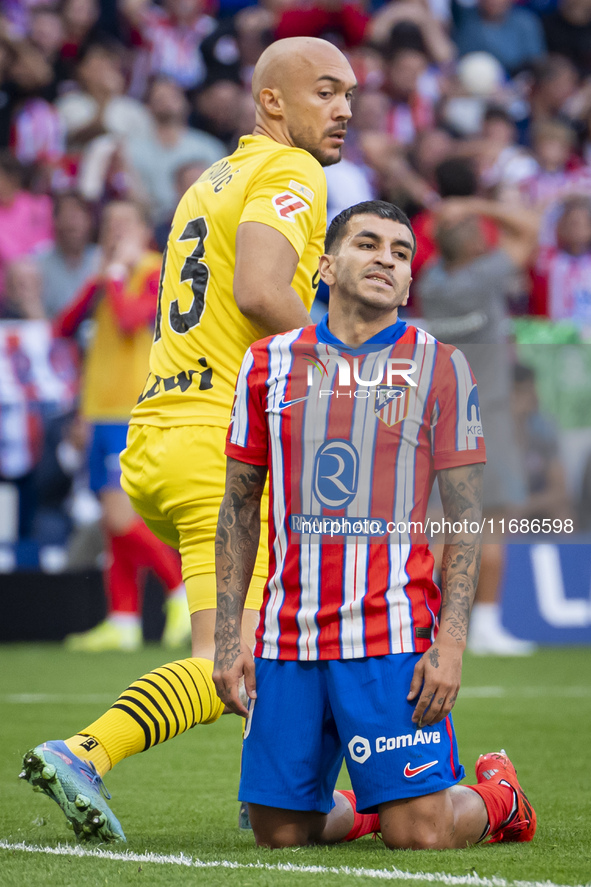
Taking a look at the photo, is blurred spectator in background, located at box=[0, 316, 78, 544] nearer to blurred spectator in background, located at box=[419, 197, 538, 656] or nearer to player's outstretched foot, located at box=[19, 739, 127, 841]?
blurred spectator in background, located at box=[419, 197, 538, 656]

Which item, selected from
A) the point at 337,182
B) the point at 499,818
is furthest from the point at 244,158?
the point at 337,182

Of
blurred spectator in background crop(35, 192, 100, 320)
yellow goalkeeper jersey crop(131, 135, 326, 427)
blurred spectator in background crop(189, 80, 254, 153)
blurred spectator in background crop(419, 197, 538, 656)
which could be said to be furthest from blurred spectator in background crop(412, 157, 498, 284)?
yellow goalkeeper jersey crop(131, 135, 326, 427)

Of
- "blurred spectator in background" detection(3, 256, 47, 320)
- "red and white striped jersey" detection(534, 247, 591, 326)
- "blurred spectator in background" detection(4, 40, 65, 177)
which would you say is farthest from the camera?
"blurred spectator in background" detection(4, 40, 65, 177)

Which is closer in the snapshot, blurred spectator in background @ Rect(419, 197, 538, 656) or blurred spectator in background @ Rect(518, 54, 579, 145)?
blurred spectator in background @ Rect(419, 197, 538, 656)

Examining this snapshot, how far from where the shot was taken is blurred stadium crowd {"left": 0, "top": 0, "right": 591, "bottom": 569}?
839 cm

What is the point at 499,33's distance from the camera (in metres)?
13.4

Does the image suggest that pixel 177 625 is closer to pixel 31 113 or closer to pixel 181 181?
pixel 181 181

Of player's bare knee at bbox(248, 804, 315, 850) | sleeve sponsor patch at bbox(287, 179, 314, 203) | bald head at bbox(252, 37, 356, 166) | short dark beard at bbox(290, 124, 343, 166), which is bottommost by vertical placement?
player's bare knee at bbox(248, 804, 315, 850)

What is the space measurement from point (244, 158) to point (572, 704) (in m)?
3.48

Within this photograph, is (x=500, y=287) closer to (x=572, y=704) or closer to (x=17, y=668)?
(x=572, y=704)

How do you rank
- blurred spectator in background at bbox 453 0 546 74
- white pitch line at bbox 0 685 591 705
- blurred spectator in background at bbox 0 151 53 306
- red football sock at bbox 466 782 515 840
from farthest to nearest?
1. blurred spectator in background at bbox 453 0 546 74
2. blurred spectator in background at bbox 0 151 53 306
3. white pitch line at bbox 0 685 591 705
4. red football sock at bbox 466 782 515 840

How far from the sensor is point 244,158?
11.8ft

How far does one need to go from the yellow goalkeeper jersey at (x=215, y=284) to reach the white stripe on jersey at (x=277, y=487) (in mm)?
383

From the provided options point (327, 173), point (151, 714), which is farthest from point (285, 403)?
point (327, 173)
